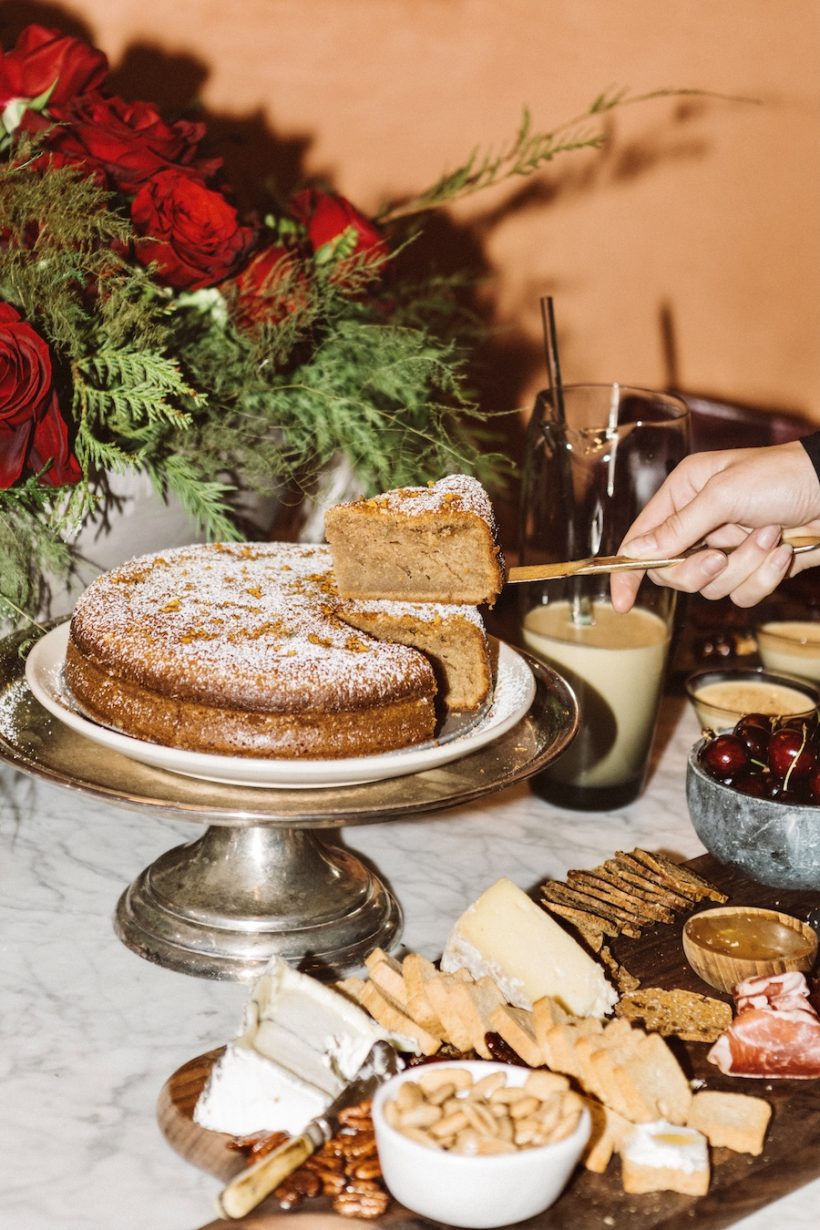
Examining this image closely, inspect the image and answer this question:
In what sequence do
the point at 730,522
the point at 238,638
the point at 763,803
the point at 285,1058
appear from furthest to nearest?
the point at 730,522 < the point at 763,803 < the point at 238,638 < the point at 285,1058

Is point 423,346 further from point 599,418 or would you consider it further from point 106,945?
point 106,945

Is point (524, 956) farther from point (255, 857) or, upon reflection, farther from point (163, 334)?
point (163, 334)

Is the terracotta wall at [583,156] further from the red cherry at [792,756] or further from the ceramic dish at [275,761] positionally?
the red cherry at [792,756]

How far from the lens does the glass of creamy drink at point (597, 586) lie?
5.98 feet

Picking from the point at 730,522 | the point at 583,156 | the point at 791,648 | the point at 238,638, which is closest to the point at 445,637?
the point at 238,638

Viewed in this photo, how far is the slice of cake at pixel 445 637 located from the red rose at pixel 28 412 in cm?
37

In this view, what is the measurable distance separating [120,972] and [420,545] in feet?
1.92

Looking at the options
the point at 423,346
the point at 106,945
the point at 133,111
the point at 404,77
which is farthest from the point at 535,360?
the point at 106,945

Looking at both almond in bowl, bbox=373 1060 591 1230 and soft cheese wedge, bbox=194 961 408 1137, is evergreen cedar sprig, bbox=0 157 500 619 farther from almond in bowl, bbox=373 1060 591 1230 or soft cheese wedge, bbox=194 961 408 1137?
almond in bowl, bbox=373 1060 591 1230

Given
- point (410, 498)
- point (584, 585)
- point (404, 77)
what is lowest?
point (584, 585)

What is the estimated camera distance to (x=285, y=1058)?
1.14 m

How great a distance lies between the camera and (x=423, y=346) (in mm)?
2012

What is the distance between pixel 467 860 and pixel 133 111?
105 centimetres

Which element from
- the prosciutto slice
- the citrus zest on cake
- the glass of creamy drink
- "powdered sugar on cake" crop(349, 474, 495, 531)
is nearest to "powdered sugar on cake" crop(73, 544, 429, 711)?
the citrus zest on cake
